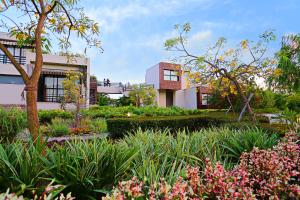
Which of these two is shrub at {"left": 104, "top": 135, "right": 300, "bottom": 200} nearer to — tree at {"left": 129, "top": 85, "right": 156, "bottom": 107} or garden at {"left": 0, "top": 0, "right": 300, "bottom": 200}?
garden at {"left": 0, "top": 0, "right": 300, "bottom": 200}

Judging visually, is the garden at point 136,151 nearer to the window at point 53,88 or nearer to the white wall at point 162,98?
the window at point 53,88

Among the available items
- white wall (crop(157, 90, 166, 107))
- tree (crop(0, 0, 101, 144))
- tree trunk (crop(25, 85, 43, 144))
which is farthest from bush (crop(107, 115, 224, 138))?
white wall (crop(157, 90, 166, 107))

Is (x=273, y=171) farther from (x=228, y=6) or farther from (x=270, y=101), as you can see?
(x=270, y=101)

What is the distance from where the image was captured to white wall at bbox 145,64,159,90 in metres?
33.5

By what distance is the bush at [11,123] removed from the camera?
7.04m

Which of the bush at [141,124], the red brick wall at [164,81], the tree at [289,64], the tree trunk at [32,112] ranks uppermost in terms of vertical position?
the red brick wall at [164,81]

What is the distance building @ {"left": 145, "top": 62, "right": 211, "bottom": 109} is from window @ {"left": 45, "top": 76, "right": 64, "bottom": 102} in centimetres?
1335

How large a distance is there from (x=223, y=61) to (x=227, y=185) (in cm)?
872

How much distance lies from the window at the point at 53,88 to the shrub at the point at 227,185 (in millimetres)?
23738

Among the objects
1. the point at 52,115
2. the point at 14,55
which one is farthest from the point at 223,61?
the point at 14,55

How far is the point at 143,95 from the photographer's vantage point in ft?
103

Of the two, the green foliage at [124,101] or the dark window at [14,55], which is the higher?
the dark window at [14,55]

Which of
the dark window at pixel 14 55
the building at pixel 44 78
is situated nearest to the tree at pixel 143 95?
the building at pixel 44 78

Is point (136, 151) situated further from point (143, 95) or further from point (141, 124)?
point (143, 95)
